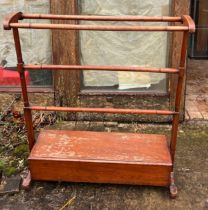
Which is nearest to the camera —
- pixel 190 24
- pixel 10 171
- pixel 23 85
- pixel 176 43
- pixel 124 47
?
pixel 190 24

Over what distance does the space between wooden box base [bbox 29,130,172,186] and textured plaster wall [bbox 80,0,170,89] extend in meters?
1.03

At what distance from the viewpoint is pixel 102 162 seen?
2.79m

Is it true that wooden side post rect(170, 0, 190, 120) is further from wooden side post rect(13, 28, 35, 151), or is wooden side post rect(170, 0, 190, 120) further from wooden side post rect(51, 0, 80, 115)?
wooden side post rect(13, 28, 35, 151)

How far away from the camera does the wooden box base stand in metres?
2.80

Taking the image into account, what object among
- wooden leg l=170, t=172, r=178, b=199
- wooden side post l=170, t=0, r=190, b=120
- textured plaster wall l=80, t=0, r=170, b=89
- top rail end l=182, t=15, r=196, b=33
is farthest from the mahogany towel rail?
textured plaster wall l=80, t=0, r=170, b=89

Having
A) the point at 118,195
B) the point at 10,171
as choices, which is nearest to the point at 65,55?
the point at 10,171

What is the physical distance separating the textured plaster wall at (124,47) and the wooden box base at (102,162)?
1.03 meters

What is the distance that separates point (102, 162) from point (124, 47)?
55.9 inches

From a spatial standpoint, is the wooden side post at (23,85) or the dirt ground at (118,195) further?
the dirt ground at (118,195)

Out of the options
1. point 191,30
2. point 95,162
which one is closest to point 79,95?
point 95,162

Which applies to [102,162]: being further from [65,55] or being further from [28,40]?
[28,40]

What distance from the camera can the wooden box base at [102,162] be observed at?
280 cm

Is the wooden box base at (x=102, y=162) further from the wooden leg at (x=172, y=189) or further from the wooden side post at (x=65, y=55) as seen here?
the wooden side post at (x=65, y=55)

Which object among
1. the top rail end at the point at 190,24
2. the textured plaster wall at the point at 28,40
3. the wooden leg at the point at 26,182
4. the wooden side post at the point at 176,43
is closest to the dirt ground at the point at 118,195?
the wooden leg at the point at 26,182
